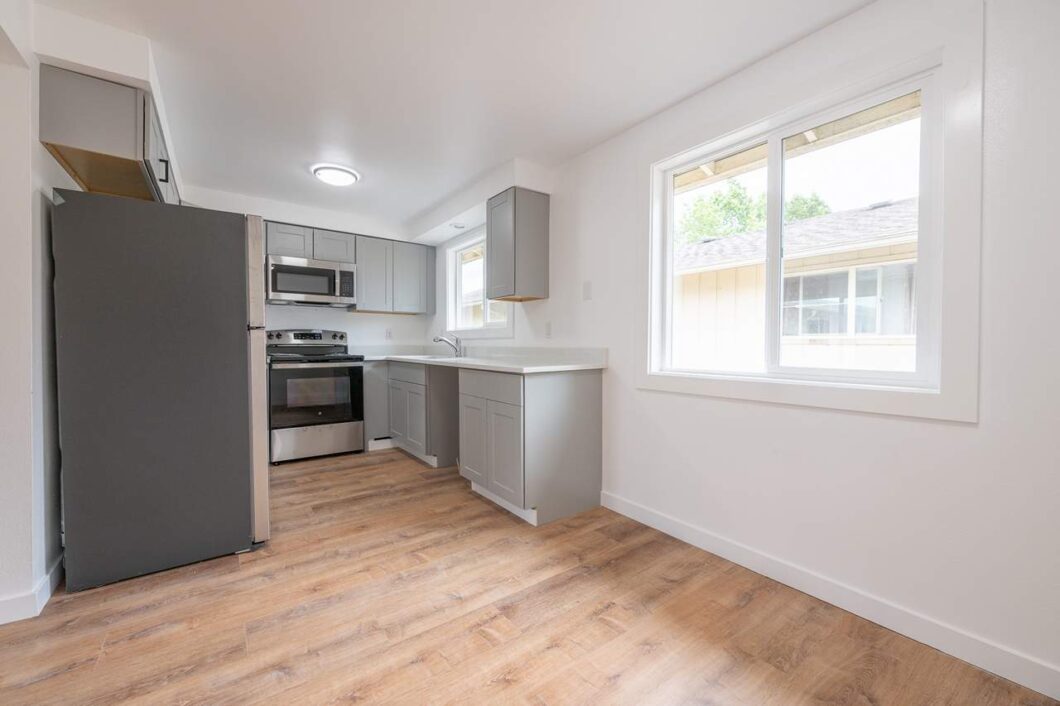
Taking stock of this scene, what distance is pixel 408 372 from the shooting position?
13.4 feet

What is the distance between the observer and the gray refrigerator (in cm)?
188

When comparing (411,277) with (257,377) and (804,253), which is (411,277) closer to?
(257,377)

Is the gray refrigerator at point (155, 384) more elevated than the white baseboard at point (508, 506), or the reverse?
the gray refrigerator at point (155, 384)

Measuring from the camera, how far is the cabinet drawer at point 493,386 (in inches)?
102

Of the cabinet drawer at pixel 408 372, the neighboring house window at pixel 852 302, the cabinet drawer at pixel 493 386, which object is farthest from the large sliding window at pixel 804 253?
the cabinet drawer at pixel 408 372

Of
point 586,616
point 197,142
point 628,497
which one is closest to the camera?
point 586,616

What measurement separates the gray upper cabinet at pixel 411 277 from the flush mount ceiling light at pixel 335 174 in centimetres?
123

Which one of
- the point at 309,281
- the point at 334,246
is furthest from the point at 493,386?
the point at 334,246

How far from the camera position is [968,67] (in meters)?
1.50

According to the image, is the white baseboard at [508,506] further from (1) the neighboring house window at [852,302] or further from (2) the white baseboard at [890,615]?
(1) the neighboring house window at [852,302]

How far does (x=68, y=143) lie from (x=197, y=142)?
3.92ft

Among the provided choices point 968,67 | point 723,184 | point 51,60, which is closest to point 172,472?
point 51,60

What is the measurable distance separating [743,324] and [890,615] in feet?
4.32

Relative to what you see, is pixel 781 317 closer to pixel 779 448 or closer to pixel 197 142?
pixel 779 448
